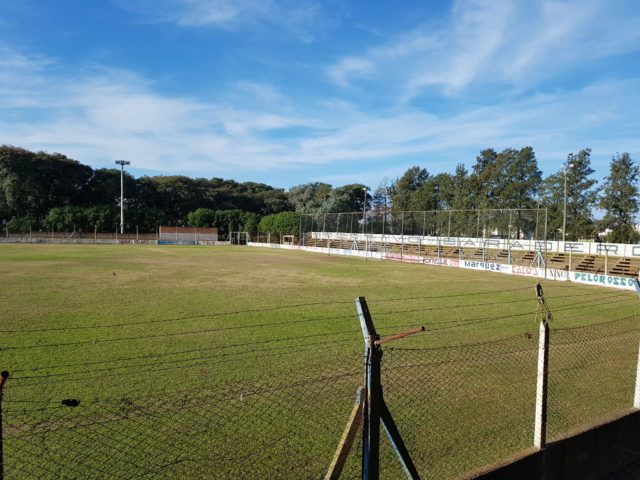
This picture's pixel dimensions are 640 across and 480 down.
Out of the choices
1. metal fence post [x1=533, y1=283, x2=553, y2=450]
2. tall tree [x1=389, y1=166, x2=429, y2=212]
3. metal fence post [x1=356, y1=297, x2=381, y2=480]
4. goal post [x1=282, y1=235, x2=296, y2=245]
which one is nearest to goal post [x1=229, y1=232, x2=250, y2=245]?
goal post [x1=282, y1=235, x2=296, y2=245]

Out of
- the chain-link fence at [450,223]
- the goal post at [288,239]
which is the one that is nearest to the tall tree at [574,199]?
the chain-link fence at [450,223]

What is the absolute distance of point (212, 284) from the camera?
17516mm

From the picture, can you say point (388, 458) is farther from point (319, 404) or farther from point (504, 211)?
point (504, 211)

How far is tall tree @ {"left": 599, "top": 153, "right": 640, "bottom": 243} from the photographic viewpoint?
137 feet

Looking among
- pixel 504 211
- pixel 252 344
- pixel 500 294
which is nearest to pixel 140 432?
pixel 252 344

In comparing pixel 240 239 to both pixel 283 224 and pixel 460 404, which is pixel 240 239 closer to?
pixel 283 224

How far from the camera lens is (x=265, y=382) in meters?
6.17

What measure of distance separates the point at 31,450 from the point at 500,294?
15325mm

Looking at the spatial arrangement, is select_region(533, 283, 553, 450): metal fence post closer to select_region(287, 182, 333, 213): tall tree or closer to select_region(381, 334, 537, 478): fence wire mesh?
select_region(381, 334, 537, 478): fence wire mesh

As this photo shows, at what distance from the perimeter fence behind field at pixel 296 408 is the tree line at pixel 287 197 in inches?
1120

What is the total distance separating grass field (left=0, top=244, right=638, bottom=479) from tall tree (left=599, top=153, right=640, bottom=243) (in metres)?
35.1

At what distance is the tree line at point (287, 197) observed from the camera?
45344 mm

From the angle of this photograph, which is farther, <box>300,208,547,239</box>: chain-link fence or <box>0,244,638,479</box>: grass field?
<box>300,208,547,239</box>: chain-link fence

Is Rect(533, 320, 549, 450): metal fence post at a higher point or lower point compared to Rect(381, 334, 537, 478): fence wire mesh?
higher
